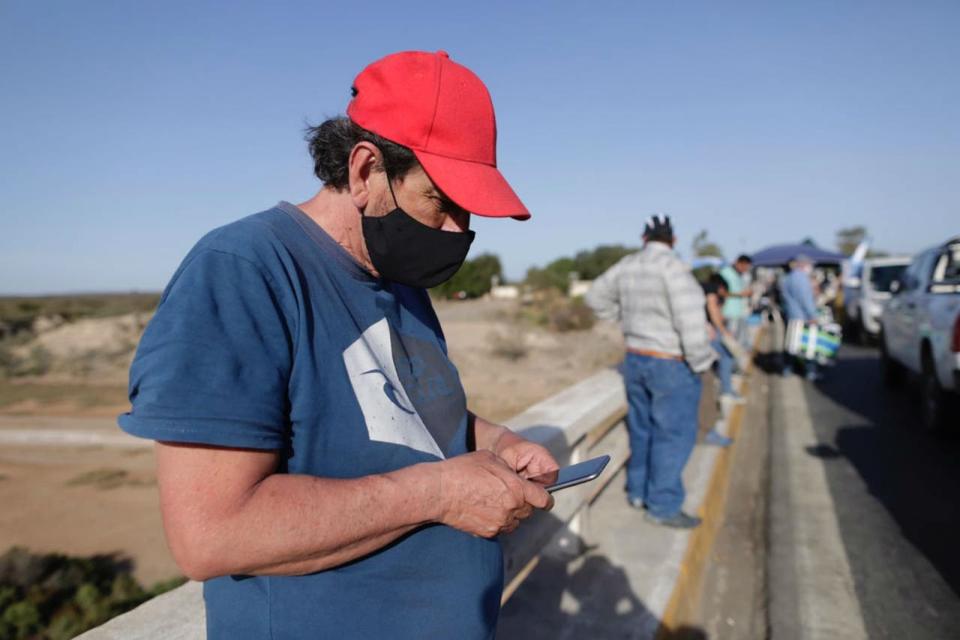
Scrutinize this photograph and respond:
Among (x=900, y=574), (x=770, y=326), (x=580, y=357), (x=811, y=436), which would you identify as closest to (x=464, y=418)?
(x=900, y=574)

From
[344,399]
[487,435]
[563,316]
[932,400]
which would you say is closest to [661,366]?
[487,435]

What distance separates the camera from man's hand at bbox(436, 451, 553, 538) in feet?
4.17

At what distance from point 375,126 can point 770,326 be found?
24.8m

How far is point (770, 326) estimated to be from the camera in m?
23.6

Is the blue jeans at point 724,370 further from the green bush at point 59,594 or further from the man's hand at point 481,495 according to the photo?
the man's hand at point 481,495

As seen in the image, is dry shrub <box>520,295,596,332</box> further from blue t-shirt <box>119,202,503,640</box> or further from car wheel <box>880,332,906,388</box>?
blue t-shirt <box>119,202,503,640</box>

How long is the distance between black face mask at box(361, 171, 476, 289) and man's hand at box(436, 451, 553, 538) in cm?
45

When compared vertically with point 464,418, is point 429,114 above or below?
above

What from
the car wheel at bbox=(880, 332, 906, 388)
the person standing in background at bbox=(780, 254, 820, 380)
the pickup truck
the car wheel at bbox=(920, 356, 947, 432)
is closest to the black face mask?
the pickup truck

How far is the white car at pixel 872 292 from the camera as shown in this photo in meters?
15.1

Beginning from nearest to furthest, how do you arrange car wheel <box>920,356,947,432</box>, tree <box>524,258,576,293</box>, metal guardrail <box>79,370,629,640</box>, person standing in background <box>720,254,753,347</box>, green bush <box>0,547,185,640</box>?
1. metal guardrail <box>79,370,629,640</box>
2. green bush <box>0,547,185,640</box>
3. car wheel <box>920,356,947,432</box>
4. person standing in background <box>720,254,753,347</box>
5. tree <box>524,258,576,293</box>

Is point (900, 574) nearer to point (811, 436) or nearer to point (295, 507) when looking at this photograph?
point (811, 436)

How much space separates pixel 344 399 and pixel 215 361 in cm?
28

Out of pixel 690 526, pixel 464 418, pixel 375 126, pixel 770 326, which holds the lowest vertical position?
pixel 770 326
